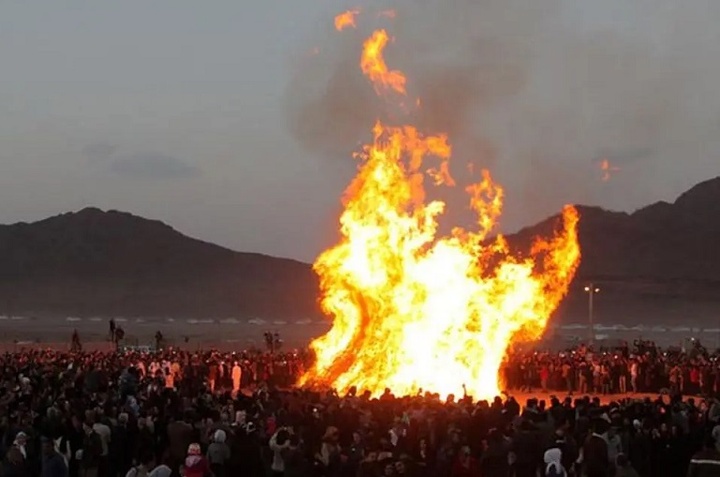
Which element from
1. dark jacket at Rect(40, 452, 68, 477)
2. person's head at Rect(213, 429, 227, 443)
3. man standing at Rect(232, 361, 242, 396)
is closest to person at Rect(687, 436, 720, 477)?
person's head at Rect(213, 429, 227, 443)

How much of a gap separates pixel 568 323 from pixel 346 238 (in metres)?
92.5

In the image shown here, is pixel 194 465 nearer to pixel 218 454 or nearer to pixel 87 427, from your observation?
pixel 218 454

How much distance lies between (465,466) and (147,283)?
164 m

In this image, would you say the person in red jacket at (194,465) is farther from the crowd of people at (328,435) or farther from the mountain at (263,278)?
the mountain at (263,278)

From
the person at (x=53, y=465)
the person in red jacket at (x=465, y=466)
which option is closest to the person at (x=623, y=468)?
the person in red jacket at (x=465, y=466)

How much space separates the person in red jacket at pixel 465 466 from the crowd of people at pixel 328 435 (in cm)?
2

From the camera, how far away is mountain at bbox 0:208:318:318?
152875 millimetres

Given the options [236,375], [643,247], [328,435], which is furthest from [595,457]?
[643,247]

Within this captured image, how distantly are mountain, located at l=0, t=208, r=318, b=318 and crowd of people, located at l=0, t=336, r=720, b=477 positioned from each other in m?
126

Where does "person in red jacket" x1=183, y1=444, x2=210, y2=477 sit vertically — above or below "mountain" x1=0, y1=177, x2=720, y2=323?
Result: below

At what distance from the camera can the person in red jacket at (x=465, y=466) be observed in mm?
14461

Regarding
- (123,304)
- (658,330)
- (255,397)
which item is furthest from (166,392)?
(123,304)

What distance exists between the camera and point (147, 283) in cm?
17525

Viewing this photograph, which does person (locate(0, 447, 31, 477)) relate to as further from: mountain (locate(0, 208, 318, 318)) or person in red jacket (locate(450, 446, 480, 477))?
mountain (locate(0, 208, 318, 318))
